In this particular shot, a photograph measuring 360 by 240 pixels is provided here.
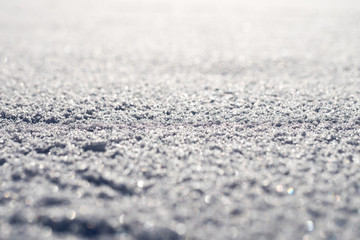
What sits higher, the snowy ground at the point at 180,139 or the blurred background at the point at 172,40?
the blurred background at the point at 172,40

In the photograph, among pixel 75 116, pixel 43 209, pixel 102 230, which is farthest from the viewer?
pixel 75 116

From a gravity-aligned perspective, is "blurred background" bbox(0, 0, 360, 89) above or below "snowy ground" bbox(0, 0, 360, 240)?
above

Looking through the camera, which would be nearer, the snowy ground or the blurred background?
the snowy ground

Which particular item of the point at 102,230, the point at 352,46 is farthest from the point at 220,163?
the point at 352,46

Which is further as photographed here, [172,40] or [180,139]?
[172,40]

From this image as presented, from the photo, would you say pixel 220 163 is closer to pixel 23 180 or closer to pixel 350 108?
pixel 23 180

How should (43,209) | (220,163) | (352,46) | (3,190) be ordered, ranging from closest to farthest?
(43,209)
(3,190)
(220,163)
(352,46)

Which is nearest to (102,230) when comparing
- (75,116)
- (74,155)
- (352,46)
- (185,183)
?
(185,183)

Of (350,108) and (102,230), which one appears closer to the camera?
(102,230)
